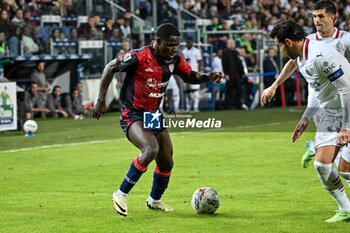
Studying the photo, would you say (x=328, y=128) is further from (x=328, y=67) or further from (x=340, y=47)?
(x=340, y=47)

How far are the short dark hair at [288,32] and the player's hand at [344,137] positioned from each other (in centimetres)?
111

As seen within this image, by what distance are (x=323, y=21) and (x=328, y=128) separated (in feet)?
3.67

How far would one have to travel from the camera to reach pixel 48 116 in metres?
27.4

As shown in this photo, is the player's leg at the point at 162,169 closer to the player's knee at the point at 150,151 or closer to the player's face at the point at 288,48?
the player's knee at the point at 150,151

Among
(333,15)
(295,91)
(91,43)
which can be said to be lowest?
(295,91)

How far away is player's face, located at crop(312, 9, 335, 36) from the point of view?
31.5 ft

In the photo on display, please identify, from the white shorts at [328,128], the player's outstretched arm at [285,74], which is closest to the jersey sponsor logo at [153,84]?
the player's outstretched arm at [285,74]

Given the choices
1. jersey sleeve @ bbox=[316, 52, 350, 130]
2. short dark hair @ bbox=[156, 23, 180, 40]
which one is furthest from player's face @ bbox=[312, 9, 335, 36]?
short dark hair @ bbox=[156, 23, 180, 40]

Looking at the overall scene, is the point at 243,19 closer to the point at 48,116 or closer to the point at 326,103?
the point at 48,116

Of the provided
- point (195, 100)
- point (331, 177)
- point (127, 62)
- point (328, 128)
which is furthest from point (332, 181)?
point (195, 100)

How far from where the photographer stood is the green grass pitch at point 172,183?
9992 millimetres

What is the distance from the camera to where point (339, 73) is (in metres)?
9.35

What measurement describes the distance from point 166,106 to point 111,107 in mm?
1734

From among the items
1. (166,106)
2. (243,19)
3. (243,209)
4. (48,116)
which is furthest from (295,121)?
(243,209)
